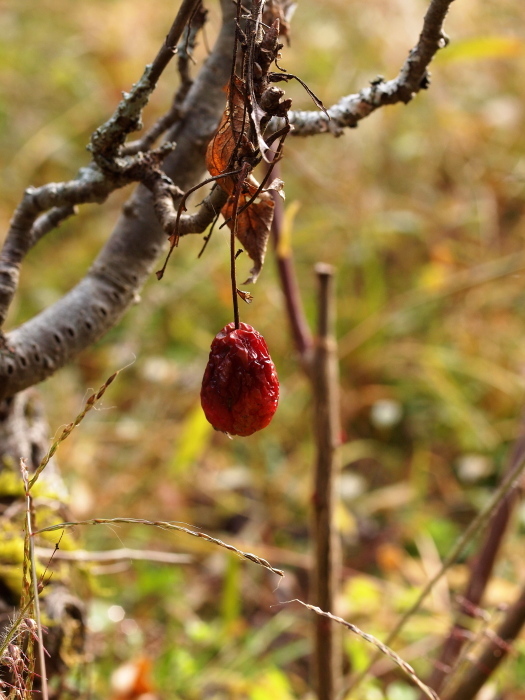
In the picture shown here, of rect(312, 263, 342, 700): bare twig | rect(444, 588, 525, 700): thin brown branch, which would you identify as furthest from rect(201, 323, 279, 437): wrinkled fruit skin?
rect(444, 588, 525, 700): thin brown branch

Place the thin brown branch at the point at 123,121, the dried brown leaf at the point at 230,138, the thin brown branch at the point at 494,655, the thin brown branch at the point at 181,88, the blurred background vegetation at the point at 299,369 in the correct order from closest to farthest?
the dried brown leaf at the point at 230,138 < the thin brown branch at the point at 123,121 < the thin brown branch at the point at 181,88 < the thin brown branch at the point at 494,655 < the blurred background vegetation at the point at 299,369

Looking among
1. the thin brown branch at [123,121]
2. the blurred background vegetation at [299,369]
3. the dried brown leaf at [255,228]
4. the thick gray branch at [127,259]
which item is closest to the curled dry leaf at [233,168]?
the dried brown leaf at [255,228]

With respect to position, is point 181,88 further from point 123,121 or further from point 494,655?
point 494,655

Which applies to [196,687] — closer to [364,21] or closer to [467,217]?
[467,217]

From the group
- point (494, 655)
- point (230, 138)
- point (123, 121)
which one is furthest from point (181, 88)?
point (494, 655)

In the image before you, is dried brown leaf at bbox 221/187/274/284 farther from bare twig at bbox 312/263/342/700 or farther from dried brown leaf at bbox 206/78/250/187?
bare twig at bbox 312/263/342/700

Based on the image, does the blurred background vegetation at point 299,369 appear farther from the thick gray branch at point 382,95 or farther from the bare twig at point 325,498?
the thick gray branch at point 382,95
